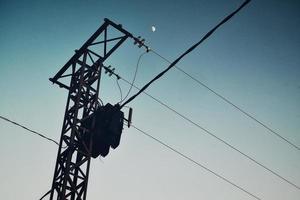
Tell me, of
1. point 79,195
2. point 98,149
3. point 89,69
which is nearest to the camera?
point 79,195

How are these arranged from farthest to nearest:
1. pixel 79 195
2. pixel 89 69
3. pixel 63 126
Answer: pixel 89 69 < pixel 63 126 < pixel 79 195

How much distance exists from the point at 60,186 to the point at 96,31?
458cm

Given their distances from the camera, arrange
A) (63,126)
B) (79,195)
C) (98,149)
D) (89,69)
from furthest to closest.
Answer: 1. (89,69)
2. (63,126)
3. (98,149)
4. (79,195)

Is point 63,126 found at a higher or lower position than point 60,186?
higher

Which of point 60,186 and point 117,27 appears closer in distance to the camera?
point 60,186

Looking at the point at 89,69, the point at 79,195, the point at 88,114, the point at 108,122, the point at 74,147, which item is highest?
the point at 89,69

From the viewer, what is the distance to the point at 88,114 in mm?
9016

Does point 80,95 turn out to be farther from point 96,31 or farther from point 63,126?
point 96,31

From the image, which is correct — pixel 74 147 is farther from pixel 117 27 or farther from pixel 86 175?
pixel 117 27

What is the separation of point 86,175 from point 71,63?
3.77m

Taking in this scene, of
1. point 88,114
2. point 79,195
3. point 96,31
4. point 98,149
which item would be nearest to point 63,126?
point 88,114

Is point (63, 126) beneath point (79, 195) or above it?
above

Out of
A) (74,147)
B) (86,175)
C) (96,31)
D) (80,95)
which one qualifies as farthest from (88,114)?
(96,31)

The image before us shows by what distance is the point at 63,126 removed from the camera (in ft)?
29.0
